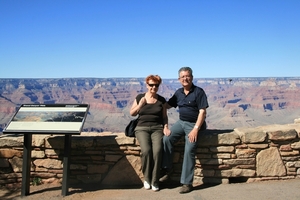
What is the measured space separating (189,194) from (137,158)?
1.08 metres

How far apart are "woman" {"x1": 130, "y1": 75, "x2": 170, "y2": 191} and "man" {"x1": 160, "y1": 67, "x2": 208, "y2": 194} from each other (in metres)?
0.18

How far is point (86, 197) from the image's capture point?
171 inches

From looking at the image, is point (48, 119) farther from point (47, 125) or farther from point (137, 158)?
point (137, 158)

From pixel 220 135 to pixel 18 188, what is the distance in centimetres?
353

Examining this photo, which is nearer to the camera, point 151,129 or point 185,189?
point 185,189

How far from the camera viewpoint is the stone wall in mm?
4766

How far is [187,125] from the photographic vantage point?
15.3ft

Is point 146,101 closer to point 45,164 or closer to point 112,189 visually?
point 112,189

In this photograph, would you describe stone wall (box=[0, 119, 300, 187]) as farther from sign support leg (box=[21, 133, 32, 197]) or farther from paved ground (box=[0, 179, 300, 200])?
sign support leg (box=[21, 133, 32, 197])

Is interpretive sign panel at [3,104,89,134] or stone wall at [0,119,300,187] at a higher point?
interpretive sign panel at [3,104,89,134]

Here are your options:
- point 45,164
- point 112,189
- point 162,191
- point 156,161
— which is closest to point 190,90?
point 156,161

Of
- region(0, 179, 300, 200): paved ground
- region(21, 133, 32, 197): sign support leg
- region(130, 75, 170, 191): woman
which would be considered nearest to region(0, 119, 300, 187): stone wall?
region(0, 179, 300, 200): paved ground

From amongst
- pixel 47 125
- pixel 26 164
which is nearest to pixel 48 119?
pixel 47 125

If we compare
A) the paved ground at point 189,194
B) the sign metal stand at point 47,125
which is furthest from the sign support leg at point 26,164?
the paved ground at point 189,194
